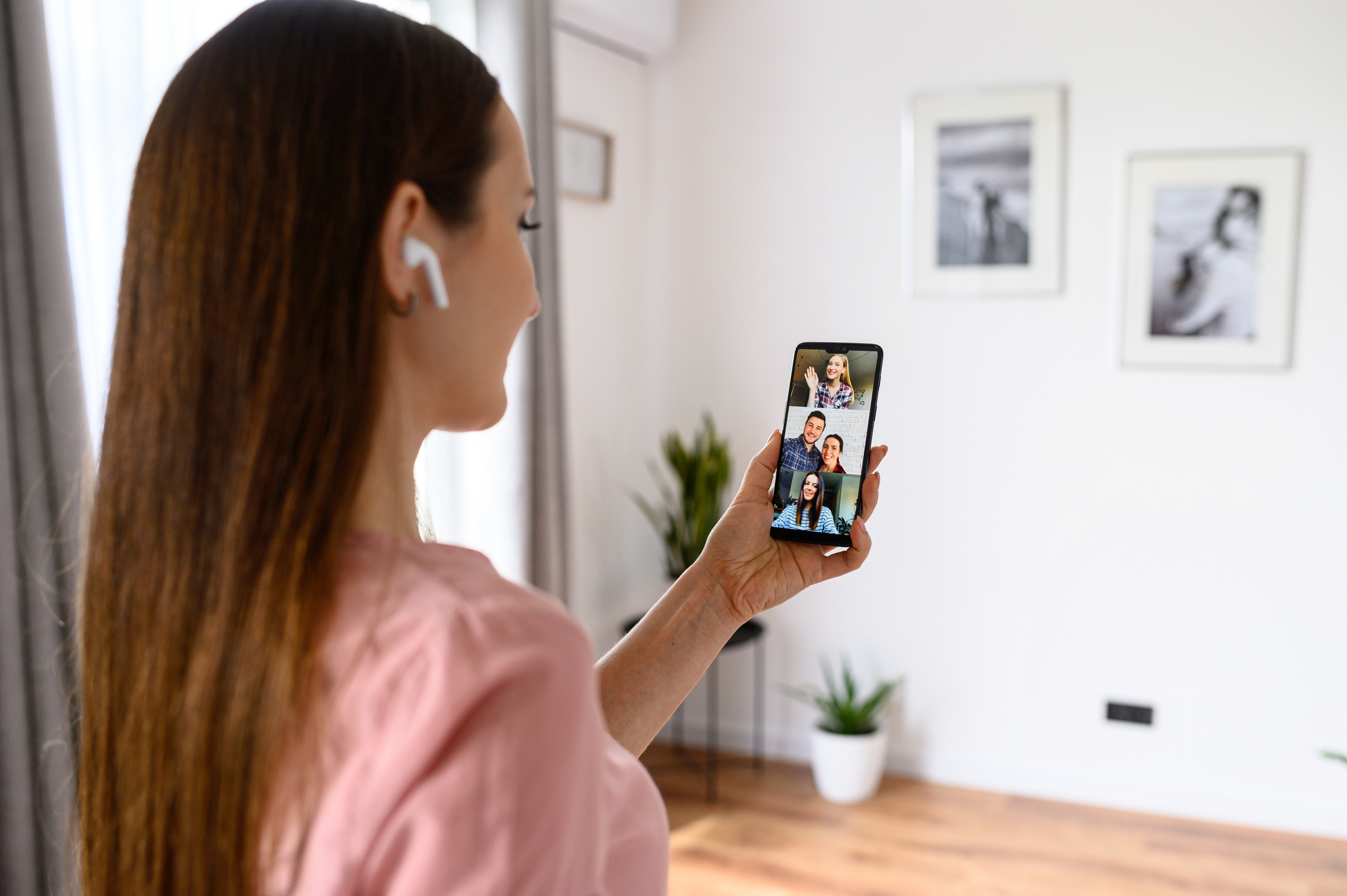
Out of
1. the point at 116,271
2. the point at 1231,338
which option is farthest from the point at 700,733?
the point at 116,271

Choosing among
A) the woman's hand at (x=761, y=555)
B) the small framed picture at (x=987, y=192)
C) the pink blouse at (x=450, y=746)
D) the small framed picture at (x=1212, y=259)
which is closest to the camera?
the pink blouse at (x=450, y=746)

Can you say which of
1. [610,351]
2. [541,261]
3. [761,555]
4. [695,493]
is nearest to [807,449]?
[761,555]

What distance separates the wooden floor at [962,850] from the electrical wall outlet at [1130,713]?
0.25m

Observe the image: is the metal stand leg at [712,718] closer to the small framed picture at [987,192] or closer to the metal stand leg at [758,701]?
the metal stand leg at [758,701]

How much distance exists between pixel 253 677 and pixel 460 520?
6.42ft

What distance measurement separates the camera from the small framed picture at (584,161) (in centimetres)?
279

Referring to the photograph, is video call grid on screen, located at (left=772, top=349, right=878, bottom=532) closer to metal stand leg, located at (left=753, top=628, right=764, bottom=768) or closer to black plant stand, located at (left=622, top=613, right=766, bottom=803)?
black plant stand, located at (left=622, top=613, right=766, bottom=803)

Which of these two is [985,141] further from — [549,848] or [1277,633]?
[549,848]

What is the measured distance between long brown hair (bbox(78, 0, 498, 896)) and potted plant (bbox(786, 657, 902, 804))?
247cm

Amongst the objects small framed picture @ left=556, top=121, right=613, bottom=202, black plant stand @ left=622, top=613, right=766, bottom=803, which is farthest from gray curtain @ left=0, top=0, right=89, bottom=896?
black plant stand @ left=622, top=613, right=766, bottom=803

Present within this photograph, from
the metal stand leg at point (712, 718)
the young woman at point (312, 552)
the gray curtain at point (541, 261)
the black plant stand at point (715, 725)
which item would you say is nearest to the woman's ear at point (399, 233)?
the young woman at point (312, 552)

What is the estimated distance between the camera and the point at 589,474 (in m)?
3.04

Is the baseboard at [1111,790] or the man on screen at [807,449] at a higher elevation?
the man on screen at [807,449]

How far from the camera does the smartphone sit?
3.61ft
